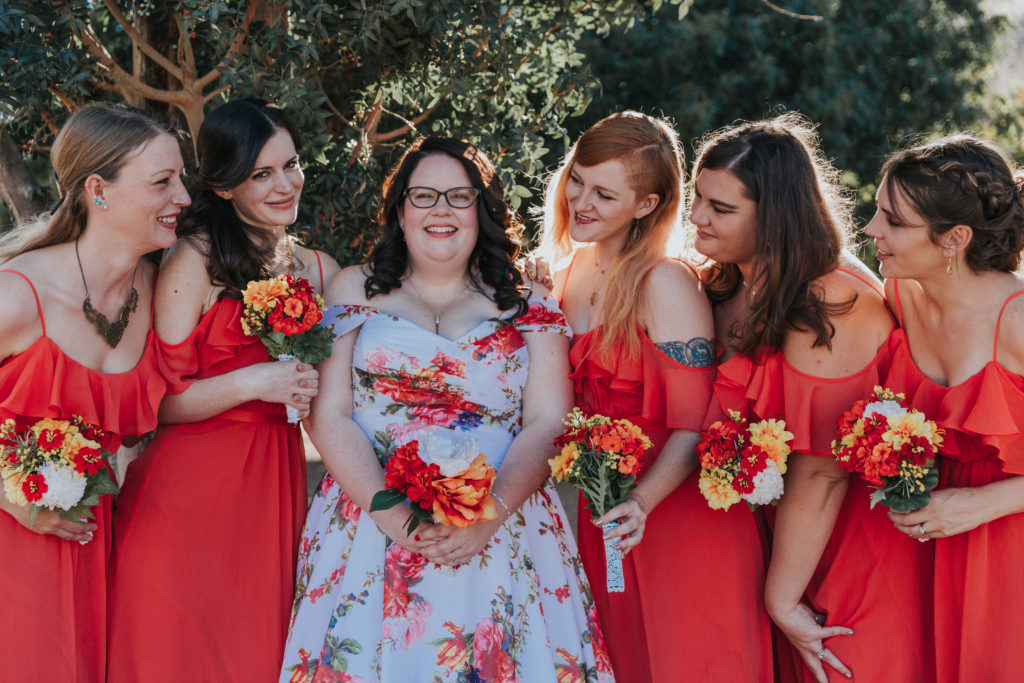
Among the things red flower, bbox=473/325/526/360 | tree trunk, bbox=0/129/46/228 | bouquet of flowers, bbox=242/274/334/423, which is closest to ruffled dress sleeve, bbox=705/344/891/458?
red flower, bbox=473/325/526/360

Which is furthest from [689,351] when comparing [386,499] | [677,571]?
[386,499]

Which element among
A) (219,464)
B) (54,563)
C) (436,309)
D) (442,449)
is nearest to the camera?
(54,563)

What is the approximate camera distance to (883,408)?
3.23 m

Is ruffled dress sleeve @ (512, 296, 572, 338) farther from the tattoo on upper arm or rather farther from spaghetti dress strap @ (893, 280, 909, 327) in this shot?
spaghetti dress strap @ (893, 280, 909, 327)

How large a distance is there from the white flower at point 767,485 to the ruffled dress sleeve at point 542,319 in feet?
3.16

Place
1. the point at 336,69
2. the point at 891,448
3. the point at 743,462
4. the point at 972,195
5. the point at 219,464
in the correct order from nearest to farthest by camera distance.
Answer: the point at 891,448 → the point at 972,195 → the point at 743,462 → the point at 219,464 → the point at 336,69

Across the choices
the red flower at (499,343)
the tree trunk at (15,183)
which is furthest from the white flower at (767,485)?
the tree trunk at (15,183)

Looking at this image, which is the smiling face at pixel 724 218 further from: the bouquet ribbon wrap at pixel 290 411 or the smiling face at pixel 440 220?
the bouquet ribbon wrap at pixel 290 411

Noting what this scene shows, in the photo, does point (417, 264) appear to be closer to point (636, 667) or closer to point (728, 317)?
point (728, 317)

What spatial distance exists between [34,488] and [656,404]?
2202 mm

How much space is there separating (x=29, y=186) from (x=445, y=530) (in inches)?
122

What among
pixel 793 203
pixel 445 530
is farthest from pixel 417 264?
pixel 793 203

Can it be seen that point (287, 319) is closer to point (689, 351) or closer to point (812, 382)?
point (689, 351)

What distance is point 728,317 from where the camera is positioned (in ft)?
12.7
